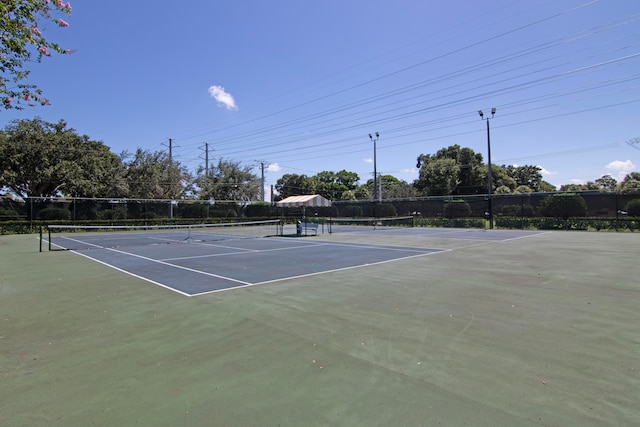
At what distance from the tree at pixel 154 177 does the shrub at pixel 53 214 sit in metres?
14.0

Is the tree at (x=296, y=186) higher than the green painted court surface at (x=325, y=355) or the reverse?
higher

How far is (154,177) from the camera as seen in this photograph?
136ft

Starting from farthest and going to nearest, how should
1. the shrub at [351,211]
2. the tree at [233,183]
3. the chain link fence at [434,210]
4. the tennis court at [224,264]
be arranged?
the tree at [233,183], the shrub at [351,211], the chain link fence at [434,210], the tennis court at [224,264]

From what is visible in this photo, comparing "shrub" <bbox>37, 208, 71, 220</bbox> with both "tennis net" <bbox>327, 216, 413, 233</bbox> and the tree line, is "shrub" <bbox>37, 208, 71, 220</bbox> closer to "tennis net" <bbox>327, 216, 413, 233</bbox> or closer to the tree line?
the tree line

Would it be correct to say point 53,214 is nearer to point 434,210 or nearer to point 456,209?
point 434,210

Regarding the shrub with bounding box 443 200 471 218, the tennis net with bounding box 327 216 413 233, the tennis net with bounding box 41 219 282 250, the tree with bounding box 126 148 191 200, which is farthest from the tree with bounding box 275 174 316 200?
the tennis net with bounding box 41 219 282 250

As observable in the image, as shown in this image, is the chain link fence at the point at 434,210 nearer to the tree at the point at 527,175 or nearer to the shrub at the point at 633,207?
the shrub at the point at 633,207

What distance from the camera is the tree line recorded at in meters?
30.2

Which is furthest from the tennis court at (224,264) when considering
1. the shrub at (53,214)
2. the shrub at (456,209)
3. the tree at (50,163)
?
the tree at (50,163)

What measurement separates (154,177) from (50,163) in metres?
11.2

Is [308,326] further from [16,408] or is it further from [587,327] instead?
[587,327]

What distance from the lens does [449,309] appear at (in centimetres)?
565

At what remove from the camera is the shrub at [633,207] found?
22.4 metres

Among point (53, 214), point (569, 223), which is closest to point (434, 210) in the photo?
point (569, 223)
